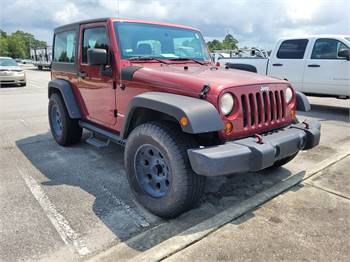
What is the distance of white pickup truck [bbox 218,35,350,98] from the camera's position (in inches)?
323

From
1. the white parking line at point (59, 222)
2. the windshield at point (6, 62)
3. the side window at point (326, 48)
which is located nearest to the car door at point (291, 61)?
the side window at point (326, 48)

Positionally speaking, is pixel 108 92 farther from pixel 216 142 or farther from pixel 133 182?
pixel 216 142

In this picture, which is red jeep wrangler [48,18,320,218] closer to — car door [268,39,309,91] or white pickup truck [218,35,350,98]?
white pickup truck [218,35,350,98]

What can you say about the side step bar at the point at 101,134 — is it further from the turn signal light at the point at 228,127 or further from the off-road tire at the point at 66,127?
the turn signal light at the point at 228,127

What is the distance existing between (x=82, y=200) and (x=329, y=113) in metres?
7.27

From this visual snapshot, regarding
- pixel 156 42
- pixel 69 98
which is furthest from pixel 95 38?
pixel 69 98

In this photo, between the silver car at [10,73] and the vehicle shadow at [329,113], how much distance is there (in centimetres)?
1354

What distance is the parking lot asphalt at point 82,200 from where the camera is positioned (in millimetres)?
2740

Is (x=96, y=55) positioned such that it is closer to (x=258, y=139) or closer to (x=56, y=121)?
(x=258, y=139)

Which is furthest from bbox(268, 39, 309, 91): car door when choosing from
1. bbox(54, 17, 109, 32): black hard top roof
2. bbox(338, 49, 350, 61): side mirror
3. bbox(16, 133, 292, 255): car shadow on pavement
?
bbox(54, 17, 109, 32): black hard top roof

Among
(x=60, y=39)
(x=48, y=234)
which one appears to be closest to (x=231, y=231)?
(x=48, y=234)

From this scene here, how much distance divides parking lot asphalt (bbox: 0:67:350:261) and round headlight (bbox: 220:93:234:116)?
1.01 metres

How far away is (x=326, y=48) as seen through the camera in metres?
8.48

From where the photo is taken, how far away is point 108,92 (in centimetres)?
413
